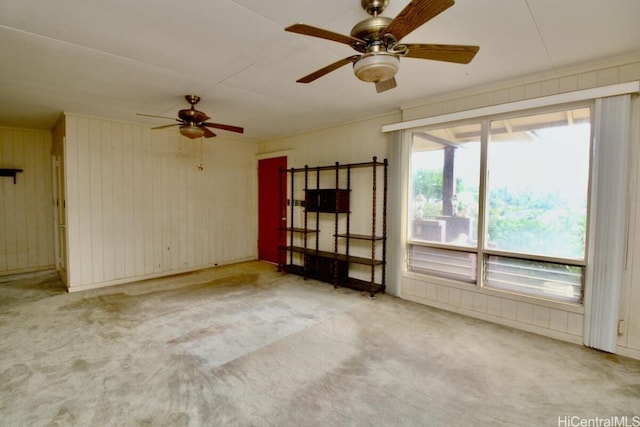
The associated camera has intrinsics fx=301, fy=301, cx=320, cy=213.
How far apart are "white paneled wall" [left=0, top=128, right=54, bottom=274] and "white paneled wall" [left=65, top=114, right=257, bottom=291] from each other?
2062 millimetres

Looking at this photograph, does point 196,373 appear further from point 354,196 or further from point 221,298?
point 354,196

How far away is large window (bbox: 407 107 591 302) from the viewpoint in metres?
3.09

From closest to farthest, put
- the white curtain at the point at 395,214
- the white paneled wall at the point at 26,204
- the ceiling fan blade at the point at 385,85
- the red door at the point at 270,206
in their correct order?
1. the ceiling fan blade at the point at 385,85
2. the white curtain at the point at 395,214
3. the white paneled wall at the point at 26,204
4. the red door at the point at 270,206

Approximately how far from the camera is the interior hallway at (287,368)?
202cm

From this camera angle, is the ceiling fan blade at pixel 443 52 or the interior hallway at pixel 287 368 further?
the interior hallway at pixel 287 368

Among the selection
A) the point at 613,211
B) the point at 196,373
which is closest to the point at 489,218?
the point at 613,211

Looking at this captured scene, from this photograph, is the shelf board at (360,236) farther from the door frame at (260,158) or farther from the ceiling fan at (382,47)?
the ceiling fan at (382,47)

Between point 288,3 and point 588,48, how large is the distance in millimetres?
2591

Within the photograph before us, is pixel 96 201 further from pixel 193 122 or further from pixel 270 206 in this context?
pixel 270 206

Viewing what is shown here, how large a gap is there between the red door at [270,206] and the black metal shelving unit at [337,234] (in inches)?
10.3

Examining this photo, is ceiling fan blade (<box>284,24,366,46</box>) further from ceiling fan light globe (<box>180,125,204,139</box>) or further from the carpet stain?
the carpet stain

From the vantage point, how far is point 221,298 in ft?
14.0

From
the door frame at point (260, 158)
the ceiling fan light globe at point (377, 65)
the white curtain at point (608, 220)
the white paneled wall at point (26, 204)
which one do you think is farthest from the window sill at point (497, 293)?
the white paneled wall at point (26, 204)

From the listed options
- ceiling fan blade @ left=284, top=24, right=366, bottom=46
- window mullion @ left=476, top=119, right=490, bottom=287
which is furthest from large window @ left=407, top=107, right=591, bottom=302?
ceiling fan blade @ left=284, top=24, right=366, bottom=46
